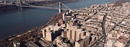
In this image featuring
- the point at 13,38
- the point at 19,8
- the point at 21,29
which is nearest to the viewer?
the point at 13,38

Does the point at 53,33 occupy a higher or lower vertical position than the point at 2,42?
higher

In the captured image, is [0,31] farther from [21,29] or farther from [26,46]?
[26,46]

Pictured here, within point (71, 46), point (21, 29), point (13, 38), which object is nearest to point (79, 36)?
point (71, 46)

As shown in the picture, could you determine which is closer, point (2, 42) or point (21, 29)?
point (2, 42)

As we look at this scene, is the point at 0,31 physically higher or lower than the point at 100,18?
lower

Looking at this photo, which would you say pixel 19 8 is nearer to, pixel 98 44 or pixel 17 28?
pixel 17 28

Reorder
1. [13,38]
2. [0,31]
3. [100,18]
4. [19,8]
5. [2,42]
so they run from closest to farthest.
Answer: [2,42], [13,38], [0,31], [100,18], [19,8]

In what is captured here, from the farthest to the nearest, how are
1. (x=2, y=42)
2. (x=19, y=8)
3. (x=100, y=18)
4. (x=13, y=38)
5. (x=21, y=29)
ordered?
Answer: (x=19, y=8), (x=100, y=18), (x=21, y=29), (x=13, y=38), (x=2, y=42)

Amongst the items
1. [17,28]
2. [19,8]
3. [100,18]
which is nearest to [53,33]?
[17,28]

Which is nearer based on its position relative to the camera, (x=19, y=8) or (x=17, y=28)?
(x=17, y=28)
